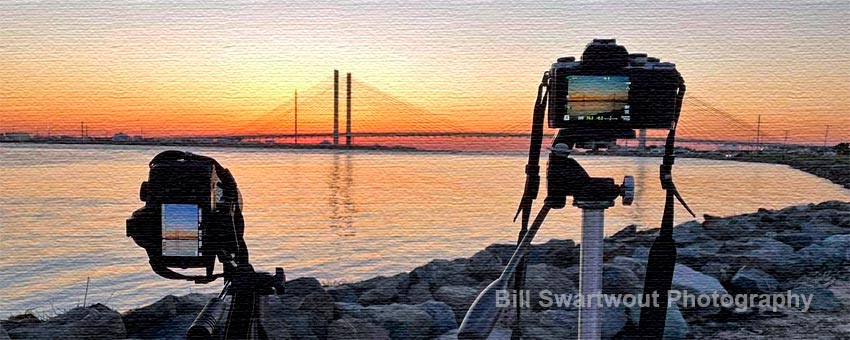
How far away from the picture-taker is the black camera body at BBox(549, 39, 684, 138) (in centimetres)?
132

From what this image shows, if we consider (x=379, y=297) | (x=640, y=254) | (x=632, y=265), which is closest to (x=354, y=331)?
(x=379, y=297)

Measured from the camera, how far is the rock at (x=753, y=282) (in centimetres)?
270

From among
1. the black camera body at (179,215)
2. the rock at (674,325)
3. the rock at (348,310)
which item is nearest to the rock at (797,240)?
the rock at (674,325)

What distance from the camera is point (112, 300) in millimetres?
2818

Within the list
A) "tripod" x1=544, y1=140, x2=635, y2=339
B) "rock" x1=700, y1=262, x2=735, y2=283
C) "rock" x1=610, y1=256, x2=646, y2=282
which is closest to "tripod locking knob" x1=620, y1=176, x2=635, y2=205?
"tripod" x1=544, y1=140, x2=635, y2=339

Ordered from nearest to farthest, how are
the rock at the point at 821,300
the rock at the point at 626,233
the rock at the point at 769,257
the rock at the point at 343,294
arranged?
the rock at the point at 821,300 < the rock at the point at 343,294 < the rock at the point at 769,257 < the rock at the point at 626,233

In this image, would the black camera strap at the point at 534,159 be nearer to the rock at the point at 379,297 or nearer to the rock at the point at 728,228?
the rock at the point at 379,297

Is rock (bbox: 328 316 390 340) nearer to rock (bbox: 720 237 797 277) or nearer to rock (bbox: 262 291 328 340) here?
rock (bbox: 262 291 328 340)

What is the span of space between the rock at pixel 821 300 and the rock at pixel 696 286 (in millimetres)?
261

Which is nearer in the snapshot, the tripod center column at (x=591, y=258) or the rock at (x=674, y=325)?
the tripod center column at (x=591, y=258)

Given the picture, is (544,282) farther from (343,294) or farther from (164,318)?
(164,318)

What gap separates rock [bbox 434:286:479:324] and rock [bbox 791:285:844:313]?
1.12m

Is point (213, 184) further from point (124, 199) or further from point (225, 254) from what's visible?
point (124, 199)

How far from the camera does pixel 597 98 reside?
52.4 inches
